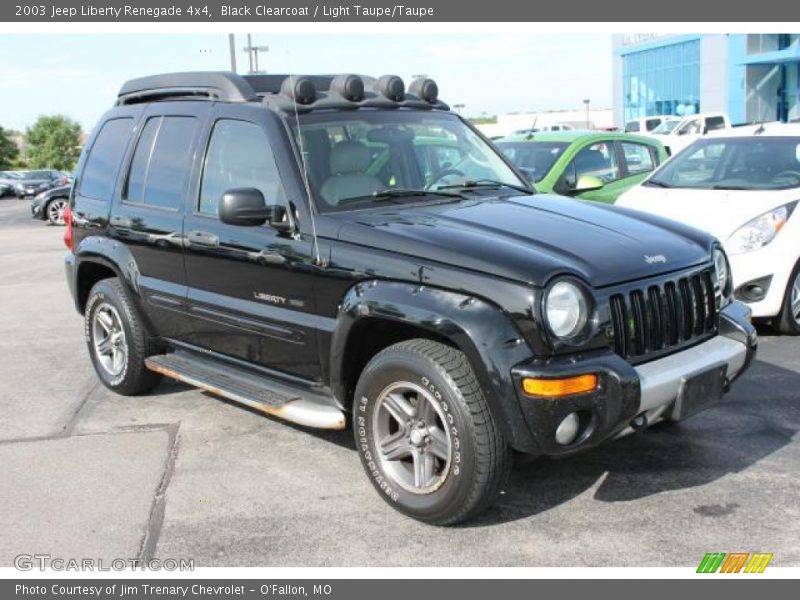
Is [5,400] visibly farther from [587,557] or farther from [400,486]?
[587,557]

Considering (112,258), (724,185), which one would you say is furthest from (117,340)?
(724,185)

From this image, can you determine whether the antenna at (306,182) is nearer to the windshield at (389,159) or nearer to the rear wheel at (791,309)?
the windshield at (389,159)

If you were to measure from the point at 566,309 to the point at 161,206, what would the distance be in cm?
287

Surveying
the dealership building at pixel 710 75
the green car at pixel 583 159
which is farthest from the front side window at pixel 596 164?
the dealership building at pixel 710 75

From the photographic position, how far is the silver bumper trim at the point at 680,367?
3.87 m

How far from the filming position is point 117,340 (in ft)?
20.5

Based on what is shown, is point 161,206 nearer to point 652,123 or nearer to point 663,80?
point 652,123

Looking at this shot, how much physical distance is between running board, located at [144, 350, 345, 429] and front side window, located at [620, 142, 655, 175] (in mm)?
6374

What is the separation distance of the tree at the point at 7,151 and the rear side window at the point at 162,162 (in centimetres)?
7404

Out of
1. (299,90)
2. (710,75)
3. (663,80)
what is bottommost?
(299,90)

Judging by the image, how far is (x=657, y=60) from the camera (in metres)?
53.1

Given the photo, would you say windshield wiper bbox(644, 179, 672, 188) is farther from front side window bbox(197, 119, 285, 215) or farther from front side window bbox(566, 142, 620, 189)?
front side window bbox(197, 119, 285, 215)

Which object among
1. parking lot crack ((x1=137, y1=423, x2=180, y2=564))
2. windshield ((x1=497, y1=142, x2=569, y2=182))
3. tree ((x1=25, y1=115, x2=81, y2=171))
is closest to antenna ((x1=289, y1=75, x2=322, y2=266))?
parking lot crack ((x1=137, y1=423, x2=180, y2=564))

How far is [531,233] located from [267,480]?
190 centimetres
